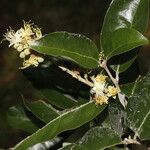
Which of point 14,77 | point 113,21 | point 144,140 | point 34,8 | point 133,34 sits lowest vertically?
point 144,140

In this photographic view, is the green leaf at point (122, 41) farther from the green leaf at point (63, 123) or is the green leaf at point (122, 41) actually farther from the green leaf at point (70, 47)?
the green leaf at point (63, 123)

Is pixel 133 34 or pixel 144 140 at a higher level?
pixel 133 34

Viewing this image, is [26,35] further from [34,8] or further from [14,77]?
[34,8]

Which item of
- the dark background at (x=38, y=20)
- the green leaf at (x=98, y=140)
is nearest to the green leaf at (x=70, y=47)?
the green leaf at (x=98, y=140)

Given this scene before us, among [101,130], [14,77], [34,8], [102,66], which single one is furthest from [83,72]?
[34,8]

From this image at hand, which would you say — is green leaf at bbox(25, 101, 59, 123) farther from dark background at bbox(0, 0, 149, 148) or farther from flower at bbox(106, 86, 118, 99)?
dark background at bbox(0, 0, 149, 148)

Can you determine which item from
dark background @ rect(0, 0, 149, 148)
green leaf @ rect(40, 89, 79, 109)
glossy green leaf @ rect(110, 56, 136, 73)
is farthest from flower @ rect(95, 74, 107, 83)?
dark background @ rect(0, 0, 149, 148)
